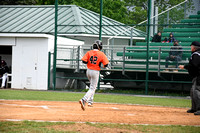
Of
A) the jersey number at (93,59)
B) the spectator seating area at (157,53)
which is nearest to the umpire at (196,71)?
the jersey number at (93,59)

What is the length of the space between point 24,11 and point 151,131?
25.0m

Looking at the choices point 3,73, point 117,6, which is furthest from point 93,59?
point 117,6

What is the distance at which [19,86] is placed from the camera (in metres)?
24.6

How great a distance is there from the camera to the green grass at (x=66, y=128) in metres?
7.48

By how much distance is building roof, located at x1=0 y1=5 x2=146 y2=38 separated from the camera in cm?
2891

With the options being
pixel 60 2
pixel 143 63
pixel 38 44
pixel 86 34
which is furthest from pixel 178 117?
pixel 60 2

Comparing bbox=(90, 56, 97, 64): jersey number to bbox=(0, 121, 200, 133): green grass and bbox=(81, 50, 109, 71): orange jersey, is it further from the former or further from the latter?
bbox=(0, 121, 200, 133): green grass

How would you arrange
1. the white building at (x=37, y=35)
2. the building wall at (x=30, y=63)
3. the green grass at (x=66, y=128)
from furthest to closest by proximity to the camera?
the white building at (x=37, y=35) → the building wall at (x=30, y=63) → the green grass at (x=66, y=128)

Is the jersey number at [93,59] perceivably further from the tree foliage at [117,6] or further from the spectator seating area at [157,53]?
the tree foliage at [117,6]

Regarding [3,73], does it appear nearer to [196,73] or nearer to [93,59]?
[93,59]

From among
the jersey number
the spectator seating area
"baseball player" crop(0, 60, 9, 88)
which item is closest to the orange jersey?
the jersey number

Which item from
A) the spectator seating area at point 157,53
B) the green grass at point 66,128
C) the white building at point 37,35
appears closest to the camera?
the green grass at point 66,128

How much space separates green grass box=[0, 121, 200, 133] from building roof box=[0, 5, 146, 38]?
66.4 ft

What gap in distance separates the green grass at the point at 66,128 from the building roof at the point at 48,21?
20234 mm
